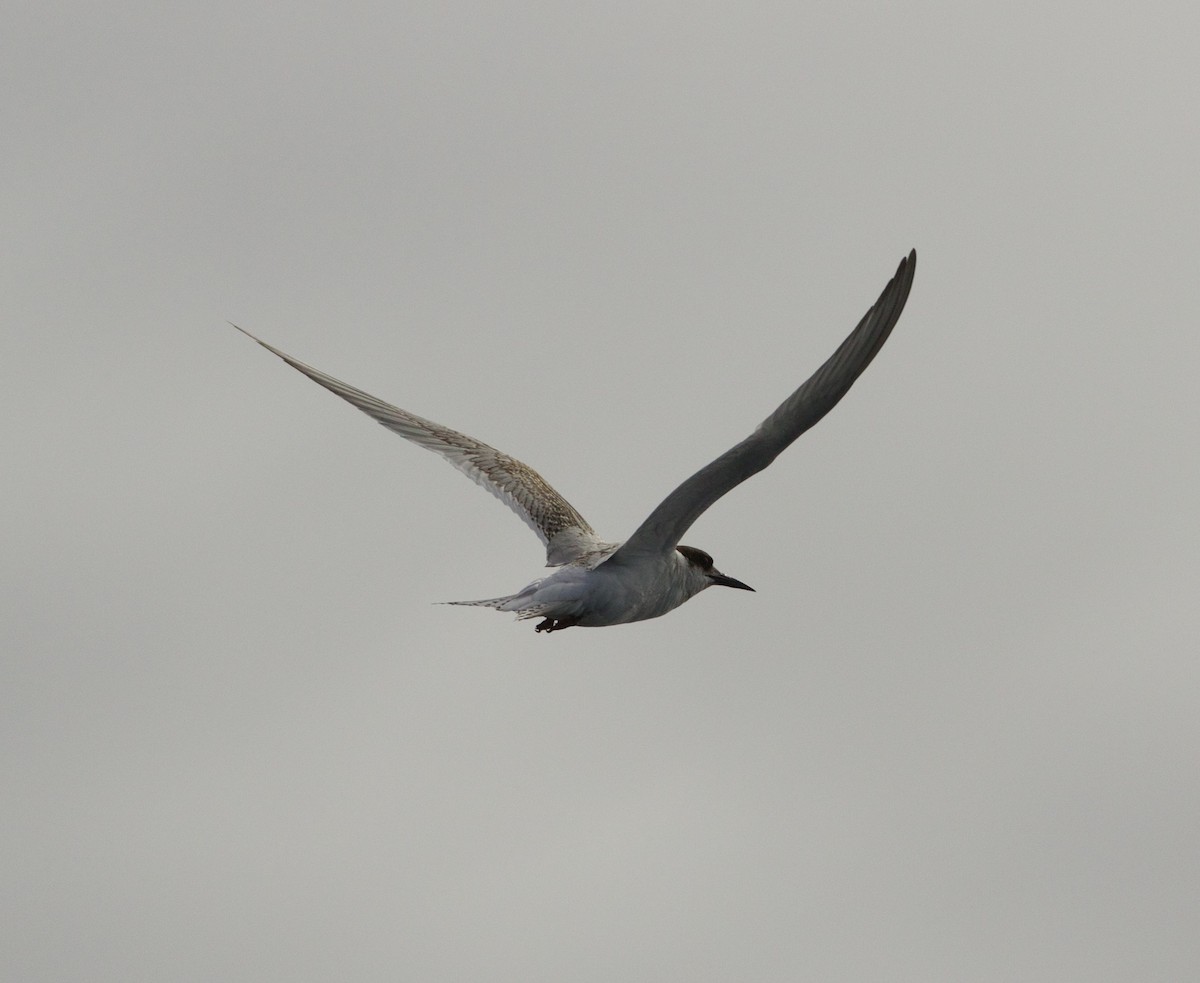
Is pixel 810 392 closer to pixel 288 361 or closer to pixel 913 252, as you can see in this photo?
pixel 913 252

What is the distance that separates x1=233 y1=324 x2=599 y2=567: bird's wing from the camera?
59.0ft

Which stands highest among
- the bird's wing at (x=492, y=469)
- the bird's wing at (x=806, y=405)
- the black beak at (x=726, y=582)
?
the bird's wing at (x=492, y=469)

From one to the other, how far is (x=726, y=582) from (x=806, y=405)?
462cm

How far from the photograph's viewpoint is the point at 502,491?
61.5ft

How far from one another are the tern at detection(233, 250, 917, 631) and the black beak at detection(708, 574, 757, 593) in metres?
0.01

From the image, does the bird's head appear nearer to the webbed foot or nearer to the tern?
the tern

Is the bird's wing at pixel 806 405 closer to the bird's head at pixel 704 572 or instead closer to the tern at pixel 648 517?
the tern at pixel 648 517

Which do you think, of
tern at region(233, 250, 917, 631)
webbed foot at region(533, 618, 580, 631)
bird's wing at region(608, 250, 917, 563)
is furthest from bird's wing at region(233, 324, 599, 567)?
bird's wing at region(608, 250, 917, 563)

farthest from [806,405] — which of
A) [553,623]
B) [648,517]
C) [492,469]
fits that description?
[492,469]

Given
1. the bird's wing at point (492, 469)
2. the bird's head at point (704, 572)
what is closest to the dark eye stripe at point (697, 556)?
the bird's head at point (704, 572)

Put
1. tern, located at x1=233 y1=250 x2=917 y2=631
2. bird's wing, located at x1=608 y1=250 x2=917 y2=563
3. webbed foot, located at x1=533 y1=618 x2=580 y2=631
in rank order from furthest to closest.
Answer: webbed foot, located at x1=533 y1=618 x2=580 y2=631 → tern, located at x1=233 y1=250 x2=917 y2=631 → bird's wing, located at x1=608 y1=250 x2=917 y2=563

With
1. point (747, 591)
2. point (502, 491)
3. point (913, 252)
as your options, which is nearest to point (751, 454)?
point (913, 252)

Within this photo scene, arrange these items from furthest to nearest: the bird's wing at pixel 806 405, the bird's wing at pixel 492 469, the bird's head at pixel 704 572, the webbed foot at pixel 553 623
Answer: the bird's wing at pixel 492 469 < the bird's head at pixel 704 572 < the webbed foot at pixel 553 623 < the bird's wing at pixel 806 405

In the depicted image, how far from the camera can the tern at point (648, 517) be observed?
12.6 meters
